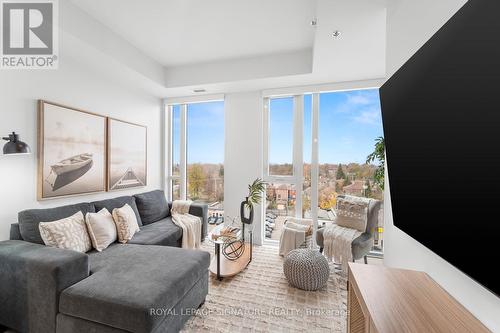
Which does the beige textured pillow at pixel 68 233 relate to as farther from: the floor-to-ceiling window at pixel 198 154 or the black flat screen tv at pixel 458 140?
the black flat screen tv at pixel 458 140

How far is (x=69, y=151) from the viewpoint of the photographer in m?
2.51

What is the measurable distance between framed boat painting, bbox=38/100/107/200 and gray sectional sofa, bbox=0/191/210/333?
490mm

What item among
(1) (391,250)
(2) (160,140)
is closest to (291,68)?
(1) (391,250)

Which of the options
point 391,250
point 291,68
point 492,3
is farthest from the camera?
point 291,68

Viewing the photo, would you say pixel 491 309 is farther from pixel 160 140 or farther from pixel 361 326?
pixel 160 140

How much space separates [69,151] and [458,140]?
3.30 metres

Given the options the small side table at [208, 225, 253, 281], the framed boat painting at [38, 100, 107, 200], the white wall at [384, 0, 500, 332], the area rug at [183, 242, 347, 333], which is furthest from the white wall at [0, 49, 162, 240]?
the white wall at [384, 0, 500, 332]

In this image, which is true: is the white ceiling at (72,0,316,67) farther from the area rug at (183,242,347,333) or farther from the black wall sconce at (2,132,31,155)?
the area rug at (183,242,347,333)

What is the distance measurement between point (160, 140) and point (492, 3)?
429cm

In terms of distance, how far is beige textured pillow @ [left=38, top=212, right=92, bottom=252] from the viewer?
1891 millimetres

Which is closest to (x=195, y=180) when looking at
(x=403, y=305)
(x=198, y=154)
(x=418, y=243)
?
(x=198, y=154)

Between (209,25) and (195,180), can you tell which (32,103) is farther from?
(195,180)

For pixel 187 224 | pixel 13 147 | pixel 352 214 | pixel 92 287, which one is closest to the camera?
pixel 92 287

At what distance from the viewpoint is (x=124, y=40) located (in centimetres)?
270
